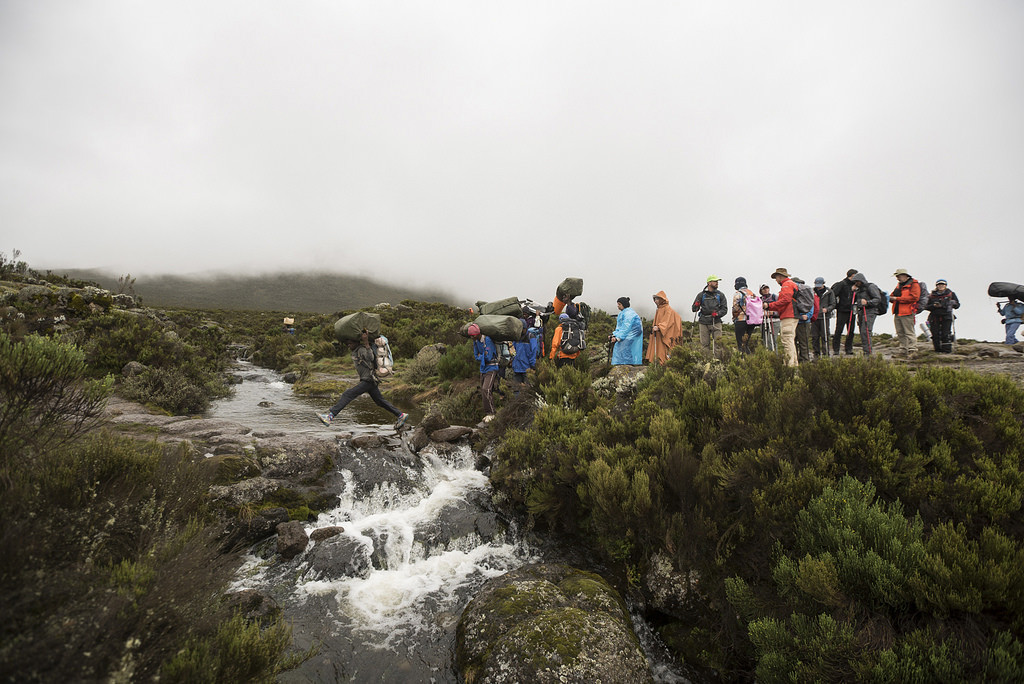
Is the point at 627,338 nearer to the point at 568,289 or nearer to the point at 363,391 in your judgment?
the point at 568,289

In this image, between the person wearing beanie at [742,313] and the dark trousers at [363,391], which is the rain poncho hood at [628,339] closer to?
the person wearing beanie at [742,313]

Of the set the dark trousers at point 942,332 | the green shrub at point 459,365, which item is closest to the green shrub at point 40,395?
the green shrub at point 459,365

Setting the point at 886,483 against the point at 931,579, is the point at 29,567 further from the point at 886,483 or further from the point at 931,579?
the point at 886,483

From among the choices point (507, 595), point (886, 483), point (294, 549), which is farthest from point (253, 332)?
point (886, 483)

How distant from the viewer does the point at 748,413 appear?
17.8ft

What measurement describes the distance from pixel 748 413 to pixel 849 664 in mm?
2928

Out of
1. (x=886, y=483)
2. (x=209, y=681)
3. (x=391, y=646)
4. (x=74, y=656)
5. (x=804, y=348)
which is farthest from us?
(x=804, y=348)

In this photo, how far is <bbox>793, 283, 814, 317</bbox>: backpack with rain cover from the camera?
1038 centimetres

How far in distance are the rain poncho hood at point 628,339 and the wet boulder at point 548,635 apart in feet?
22.3

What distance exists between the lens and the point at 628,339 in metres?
10.7

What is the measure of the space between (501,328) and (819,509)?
255 inches

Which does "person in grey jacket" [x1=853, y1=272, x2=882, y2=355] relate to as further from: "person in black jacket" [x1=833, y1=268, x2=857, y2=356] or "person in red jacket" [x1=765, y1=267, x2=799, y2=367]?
"person in red jacket" [x1=765, y1=267, x2=799, y2=367]

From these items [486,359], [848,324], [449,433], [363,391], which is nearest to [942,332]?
[848,324]

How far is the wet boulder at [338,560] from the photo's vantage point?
17.6 ft
